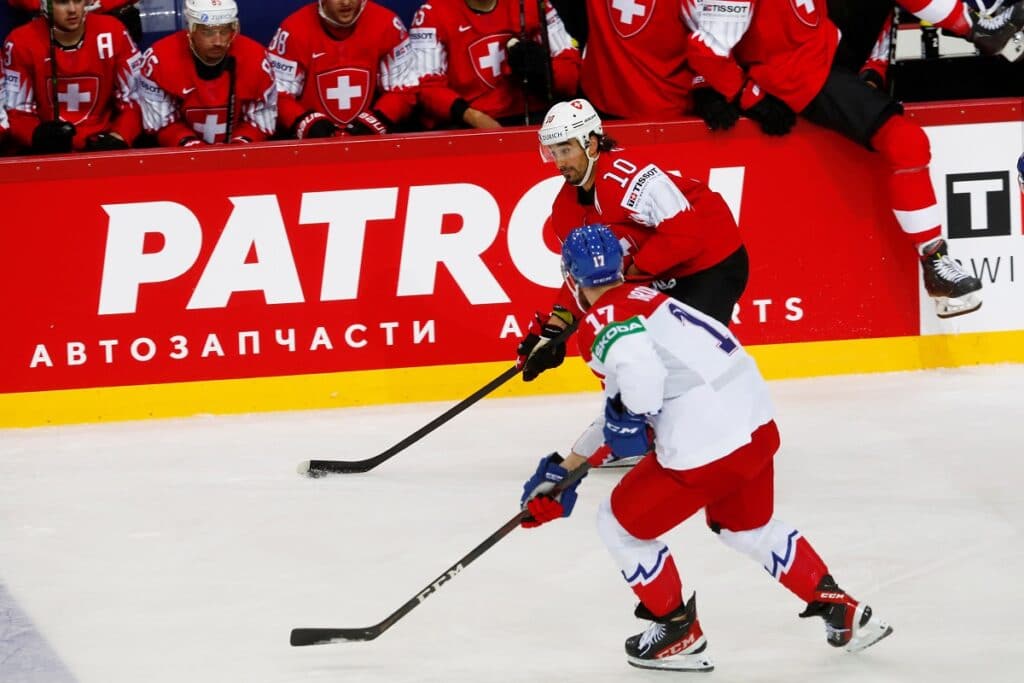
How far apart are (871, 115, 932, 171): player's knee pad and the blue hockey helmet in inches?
112

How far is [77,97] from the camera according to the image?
6.78m

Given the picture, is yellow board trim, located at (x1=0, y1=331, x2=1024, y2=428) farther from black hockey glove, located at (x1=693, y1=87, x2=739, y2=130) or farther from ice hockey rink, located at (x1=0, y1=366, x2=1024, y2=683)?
black hockey glove, located at (x1=693, y1=87, x2=739, y2=130)

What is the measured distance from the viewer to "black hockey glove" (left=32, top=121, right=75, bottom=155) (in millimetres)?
6465

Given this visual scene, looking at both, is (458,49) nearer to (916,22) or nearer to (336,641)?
(916,22)

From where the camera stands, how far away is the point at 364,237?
255 inches

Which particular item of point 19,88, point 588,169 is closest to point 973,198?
point 588,169

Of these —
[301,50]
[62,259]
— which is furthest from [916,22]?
[62,259]

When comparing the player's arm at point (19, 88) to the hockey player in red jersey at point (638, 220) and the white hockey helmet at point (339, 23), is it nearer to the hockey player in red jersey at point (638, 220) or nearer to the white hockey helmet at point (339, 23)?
the white hockey helmet at point (339, 23)

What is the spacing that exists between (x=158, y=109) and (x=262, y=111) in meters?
0.39

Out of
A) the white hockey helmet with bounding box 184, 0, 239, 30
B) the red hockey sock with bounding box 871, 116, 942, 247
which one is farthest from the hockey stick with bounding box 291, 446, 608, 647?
the white hockey helmet with bounding box 184, 0, 239, 30

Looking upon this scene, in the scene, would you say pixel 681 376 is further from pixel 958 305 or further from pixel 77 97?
pixel 77 97

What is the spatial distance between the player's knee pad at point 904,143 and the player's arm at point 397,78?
178 centimetres

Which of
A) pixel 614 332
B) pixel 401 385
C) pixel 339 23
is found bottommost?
pixel 401 385

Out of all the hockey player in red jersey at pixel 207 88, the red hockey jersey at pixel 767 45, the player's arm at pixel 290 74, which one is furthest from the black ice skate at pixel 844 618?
the hockey player in red jersey at pixel 207 88
